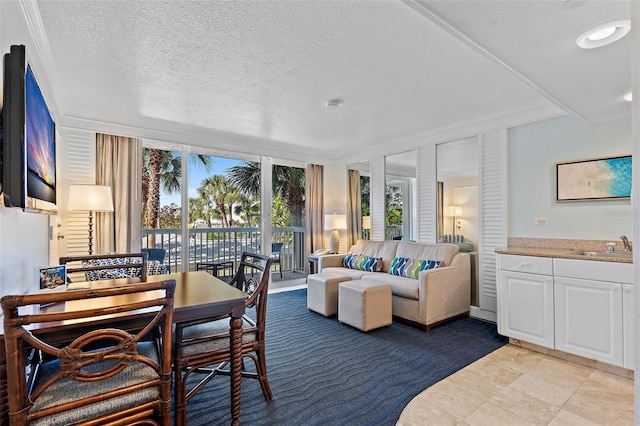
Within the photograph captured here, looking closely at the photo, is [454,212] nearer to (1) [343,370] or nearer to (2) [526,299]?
(2) [526,299]

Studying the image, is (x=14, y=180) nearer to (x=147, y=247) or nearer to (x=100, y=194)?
(x=100, y=194)

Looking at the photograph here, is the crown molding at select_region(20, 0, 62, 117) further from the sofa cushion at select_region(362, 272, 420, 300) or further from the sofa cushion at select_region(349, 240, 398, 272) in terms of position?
the sofa cushion at select_region(349, 240, 398, 272)

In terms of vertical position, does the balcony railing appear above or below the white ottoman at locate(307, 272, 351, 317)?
above

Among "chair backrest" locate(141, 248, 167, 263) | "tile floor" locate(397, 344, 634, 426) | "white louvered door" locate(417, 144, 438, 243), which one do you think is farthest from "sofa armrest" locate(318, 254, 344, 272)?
"tile floor" locate(397, 344, 634, 426)

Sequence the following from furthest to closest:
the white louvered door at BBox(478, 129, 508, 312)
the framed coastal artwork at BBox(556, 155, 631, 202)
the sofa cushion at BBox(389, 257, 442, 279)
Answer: the sofa cushion at BBox(389, 257, 442, 279), the white louvered door at BBox(478, 129, 508, 312), the framed coastal artwork at BBox(556, 155, 631, 202)

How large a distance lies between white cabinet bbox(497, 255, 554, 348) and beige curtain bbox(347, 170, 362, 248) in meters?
3.14

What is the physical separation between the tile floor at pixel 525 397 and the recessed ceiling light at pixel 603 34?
2.20 m

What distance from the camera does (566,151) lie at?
316cm

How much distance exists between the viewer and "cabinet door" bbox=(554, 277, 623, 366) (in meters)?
2.33

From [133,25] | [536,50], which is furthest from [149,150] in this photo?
[536,50]

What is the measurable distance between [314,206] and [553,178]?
3694mm

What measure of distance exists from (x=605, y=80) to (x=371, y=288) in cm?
254

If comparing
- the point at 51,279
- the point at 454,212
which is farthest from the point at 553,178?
the point at 51,279

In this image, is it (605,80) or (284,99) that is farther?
(284,99)
